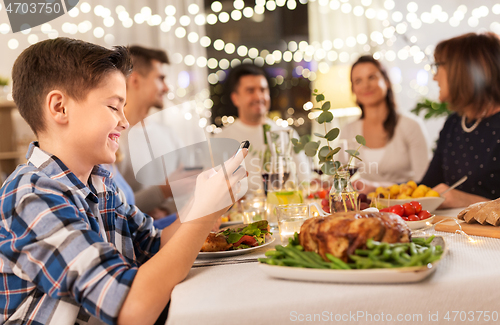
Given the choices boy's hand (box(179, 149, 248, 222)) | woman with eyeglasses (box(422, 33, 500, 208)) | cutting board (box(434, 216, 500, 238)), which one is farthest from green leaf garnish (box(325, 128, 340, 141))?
woman with eyeglasses (box(422, 33, 500, 208))

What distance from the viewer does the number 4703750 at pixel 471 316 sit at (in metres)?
0.61

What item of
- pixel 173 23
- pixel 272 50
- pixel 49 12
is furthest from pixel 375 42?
pixel 49 12

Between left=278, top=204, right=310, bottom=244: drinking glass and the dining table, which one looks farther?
left=278, top=204, right=310, bottom=244: drinking glass

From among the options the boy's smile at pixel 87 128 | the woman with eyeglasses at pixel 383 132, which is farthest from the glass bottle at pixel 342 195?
the woman with eyeglasses at pixel 383 132

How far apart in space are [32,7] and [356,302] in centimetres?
288

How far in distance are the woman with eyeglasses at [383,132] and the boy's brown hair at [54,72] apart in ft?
6.32

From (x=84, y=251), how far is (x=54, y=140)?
0.31m

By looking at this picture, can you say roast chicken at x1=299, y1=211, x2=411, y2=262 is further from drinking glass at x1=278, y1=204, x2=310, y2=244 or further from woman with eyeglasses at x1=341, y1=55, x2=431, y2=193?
woman with eyeglasses at x1=341, y1=55, x2=431, y2=193

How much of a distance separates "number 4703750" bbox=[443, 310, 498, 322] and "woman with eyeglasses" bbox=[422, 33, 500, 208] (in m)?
1.20

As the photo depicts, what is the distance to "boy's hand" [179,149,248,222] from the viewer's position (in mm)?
833

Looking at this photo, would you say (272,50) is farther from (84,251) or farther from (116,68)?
(84,251)

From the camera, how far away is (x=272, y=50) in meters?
4.34

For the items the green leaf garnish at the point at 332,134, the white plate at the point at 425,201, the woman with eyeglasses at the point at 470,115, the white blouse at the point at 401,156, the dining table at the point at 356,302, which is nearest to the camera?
the dining table at the point at 356,302

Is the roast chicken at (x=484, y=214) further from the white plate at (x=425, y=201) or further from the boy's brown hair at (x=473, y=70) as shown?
the boy's brown hair at (x=473, y=70)
